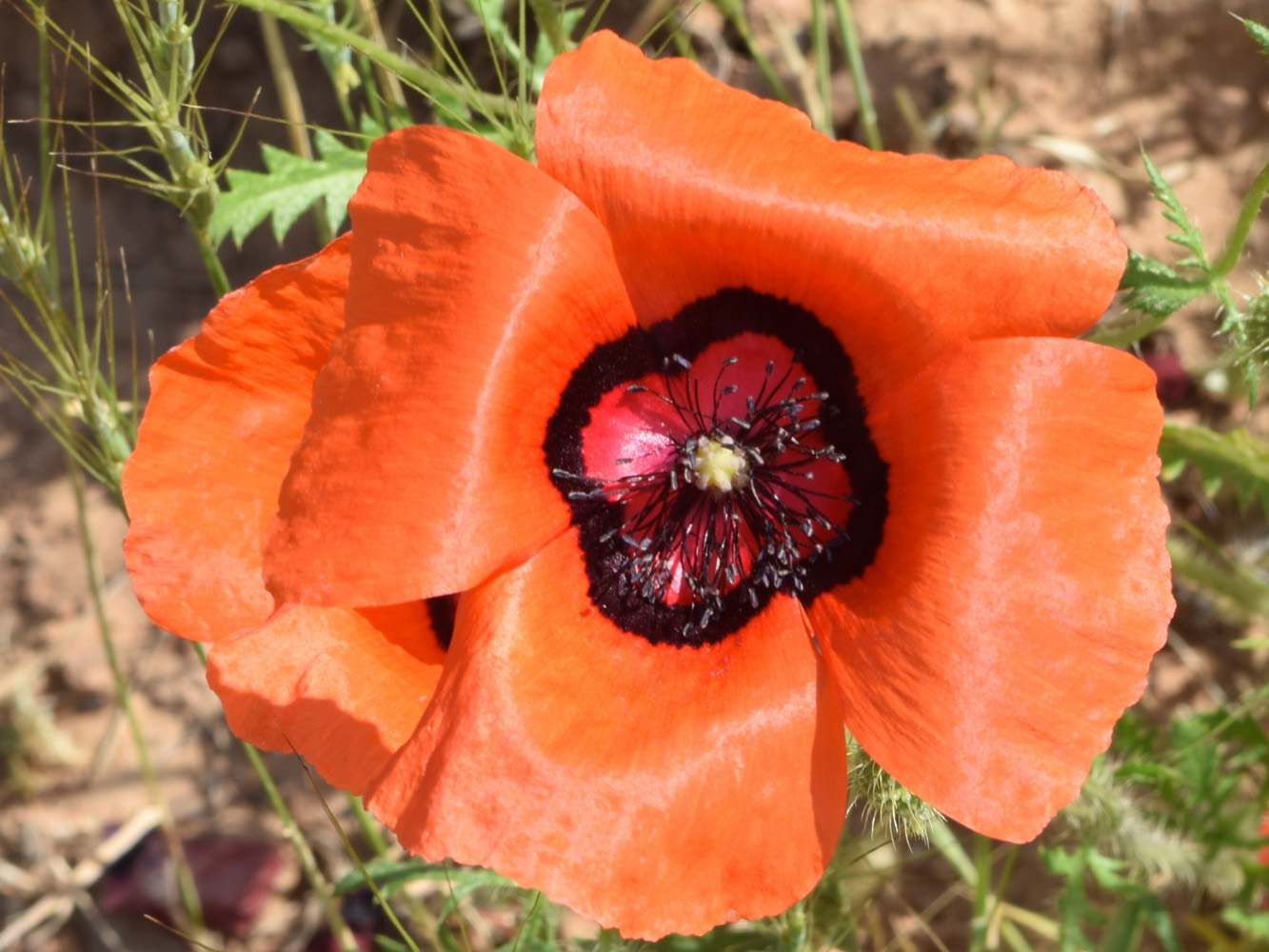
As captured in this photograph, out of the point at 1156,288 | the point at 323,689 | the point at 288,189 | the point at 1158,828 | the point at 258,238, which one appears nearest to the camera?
the point at 323,689

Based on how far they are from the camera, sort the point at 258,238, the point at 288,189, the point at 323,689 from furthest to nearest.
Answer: the point at 258,238
the point at 288,189
the point at 323,689

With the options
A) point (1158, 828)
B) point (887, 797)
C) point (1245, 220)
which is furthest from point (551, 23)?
point (1158, 828)

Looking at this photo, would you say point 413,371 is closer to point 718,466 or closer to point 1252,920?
point 718,466

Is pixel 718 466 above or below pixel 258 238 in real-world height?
above

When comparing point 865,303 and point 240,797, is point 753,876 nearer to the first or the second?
point 865,303

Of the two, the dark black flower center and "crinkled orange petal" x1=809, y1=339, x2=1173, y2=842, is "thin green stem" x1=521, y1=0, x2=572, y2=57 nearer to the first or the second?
the dark black flower center

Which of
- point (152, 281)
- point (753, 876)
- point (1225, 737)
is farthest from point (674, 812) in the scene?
point (152, 281)

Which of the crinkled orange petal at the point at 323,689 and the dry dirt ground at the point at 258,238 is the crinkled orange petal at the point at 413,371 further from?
the dry dirt ground at the point at 258,238

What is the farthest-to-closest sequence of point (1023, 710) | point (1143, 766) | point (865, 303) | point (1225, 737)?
1. point (1225, 737)
2. point (1143, 766)
3. point (865, 303)
4. point (1023, 710)
